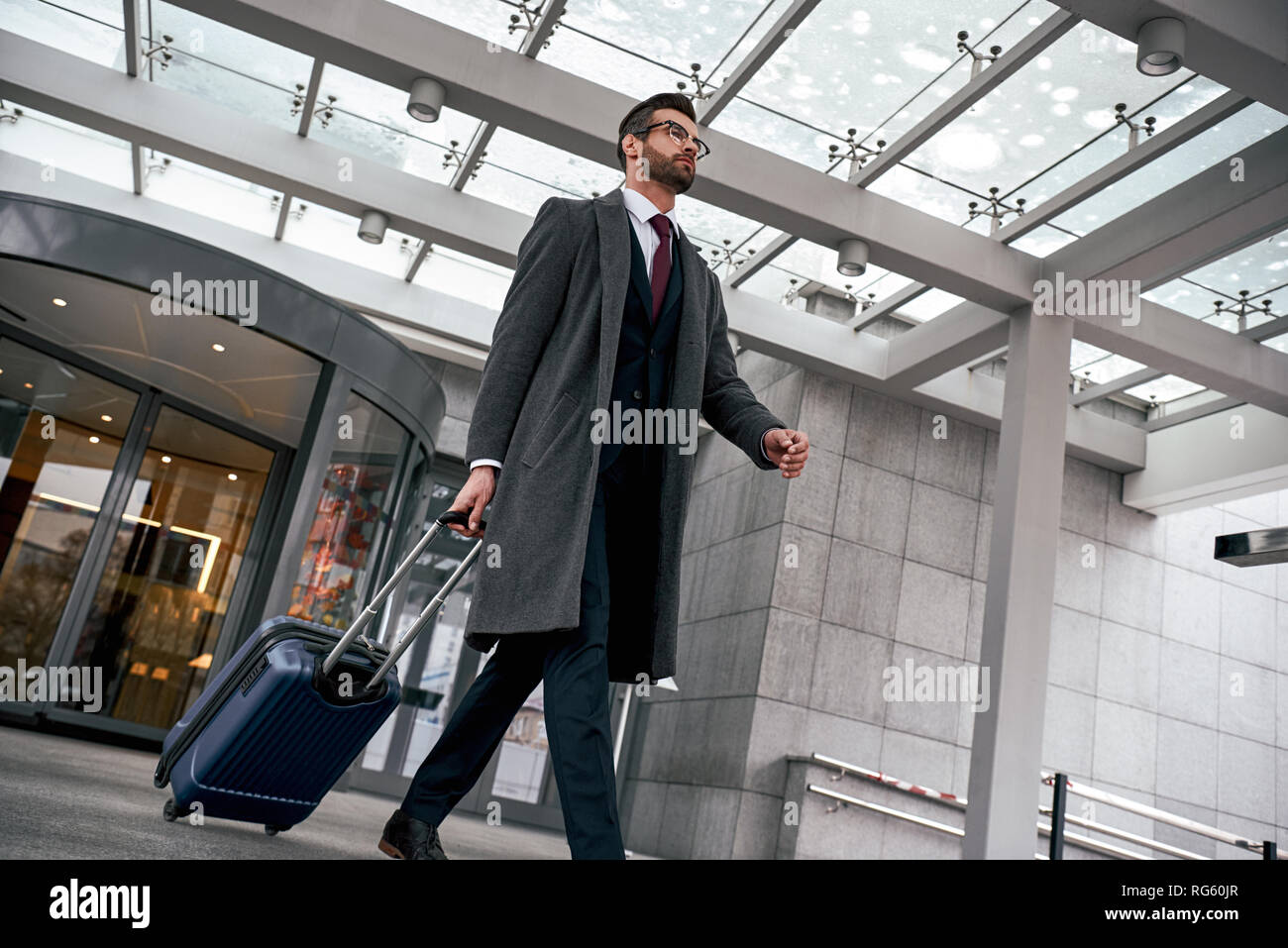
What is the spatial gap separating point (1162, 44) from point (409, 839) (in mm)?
5671

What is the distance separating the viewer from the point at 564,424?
2.22 m

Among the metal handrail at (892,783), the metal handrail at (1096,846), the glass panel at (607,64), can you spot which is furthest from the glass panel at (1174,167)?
the metal handrail at (1096,846)

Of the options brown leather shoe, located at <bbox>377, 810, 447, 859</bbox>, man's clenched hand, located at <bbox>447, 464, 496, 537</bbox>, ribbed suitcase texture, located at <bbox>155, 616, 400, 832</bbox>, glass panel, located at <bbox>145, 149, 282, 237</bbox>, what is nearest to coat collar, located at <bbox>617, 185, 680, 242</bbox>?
man's clenched hand, located at <bbox>447, 464, 496, 537</bbox>

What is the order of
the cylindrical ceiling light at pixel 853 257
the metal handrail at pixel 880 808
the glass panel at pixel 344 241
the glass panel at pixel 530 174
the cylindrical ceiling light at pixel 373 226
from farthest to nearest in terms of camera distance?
the glass panel at pixel 344 241, the metal handrail at pixel 880 808, the cylindrical ceiling light at pixel 373 226, the glass panel at pixel 530 174, the cylindrical ceiling light at pixel 853 257

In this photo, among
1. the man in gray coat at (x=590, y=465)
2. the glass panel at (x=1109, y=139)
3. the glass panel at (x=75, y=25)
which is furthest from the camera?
the glass panel at (x=75, y=25)

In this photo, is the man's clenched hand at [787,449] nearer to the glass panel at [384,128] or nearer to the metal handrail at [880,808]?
the glass panel at [384,128]

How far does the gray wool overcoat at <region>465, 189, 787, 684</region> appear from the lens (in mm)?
2115

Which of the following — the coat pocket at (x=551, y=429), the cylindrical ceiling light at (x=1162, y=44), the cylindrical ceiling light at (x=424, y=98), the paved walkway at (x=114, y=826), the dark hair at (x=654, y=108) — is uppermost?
the cylindrical ceiling light at (x=1162, y=44)

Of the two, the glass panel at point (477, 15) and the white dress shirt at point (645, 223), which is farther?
the glass panel at point (477, 15)

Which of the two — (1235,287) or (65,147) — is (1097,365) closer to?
(1235,287)

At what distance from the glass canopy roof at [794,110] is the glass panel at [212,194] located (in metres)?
0.02

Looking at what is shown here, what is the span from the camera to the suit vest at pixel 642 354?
7.65 feet

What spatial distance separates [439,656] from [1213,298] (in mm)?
8537

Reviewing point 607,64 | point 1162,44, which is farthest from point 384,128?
point 1162,44
